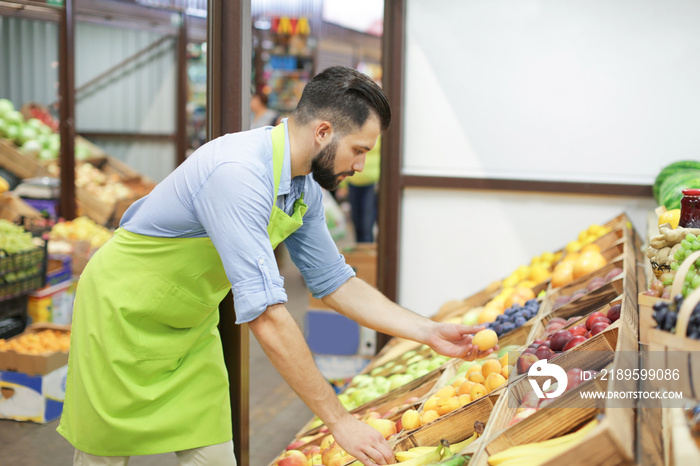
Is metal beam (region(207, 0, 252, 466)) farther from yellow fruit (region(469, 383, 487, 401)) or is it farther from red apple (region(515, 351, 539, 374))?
red apple (region(515, 351, 539, 374))

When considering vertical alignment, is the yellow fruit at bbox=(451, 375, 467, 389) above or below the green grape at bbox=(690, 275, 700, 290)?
below

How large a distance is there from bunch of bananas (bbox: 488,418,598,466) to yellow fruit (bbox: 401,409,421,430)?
676mm

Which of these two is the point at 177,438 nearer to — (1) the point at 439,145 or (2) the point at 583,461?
(2) the point at 583,461

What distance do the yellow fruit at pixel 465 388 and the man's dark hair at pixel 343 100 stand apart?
88cm

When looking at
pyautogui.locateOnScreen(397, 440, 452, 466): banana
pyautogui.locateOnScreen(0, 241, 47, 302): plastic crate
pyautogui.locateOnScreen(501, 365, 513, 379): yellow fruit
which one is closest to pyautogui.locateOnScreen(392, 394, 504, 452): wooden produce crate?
pyautogui.locateOnScreen(397, 440, 452, 466): banana

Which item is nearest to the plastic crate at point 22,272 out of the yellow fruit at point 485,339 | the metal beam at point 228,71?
the metal beam at point 228,71

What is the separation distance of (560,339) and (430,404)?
1.62ft

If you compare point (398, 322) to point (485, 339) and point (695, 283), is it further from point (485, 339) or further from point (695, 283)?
point (695, 283)

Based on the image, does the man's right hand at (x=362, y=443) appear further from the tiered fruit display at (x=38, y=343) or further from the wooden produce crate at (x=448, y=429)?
the tiered fruit display at (x=38, y=343)

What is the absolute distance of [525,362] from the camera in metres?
1.84

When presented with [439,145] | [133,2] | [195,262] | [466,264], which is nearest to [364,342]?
[466,264]

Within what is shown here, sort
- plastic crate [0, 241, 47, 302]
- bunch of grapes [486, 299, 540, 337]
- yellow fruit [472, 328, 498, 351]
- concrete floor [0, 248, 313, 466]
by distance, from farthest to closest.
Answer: plastic crate [0, 241, 47, 302]
concrete floor [0, 248, 313, 466]
bunch of grapes [486, 299, 540, 337]
yellow fruit [472, 328, 498, 351]

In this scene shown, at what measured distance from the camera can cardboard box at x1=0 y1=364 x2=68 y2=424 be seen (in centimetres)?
334

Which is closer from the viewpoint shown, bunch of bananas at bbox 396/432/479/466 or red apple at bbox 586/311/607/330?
bunch of bananas at bbox 396/432/479/466
